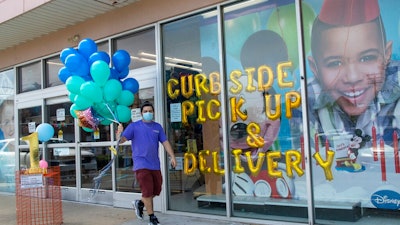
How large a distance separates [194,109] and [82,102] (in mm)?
1713

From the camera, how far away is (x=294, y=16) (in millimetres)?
5539

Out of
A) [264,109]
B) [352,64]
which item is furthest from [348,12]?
[264,109]

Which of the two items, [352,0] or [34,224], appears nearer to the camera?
[352,0]

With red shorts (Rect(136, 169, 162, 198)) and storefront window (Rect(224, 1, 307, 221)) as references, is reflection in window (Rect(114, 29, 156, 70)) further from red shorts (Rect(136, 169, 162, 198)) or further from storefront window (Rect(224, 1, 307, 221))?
red shorts (Rect(136, 169, 162, 198))

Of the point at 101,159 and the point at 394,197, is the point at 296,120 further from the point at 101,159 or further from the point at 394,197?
the point at 101,159

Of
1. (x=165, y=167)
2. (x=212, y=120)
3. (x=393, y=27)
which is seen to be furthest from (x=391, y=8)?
(x=165, y=167)

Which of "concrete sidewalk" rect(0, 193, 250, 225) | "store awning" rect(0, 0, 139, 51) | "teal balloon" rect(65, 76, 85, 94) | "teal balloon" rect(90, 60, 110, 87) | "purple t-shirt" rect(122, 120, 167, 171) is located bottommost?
"concrete sidewalk" rect(0, 193, 250, 225)

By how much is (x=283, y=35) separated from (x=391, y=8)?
134 centimetres

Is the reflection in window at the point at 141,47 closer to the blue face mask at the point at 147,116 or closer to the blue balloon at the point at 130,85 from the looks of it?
the blue balloon at the point at 130,85

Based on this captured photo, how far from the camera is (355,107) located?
5.26 metres

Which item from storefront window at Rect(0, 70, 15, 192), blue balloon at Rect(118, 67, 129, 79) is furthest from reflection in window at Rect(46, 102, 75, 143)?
blue balloon at Rect(118, 67, 129, 79)

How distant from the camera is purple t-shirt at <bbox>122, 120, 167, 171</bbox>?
17.8 feet

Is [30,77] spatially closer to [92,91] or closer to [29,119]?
[29,119]

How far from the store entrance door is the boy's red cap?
9.10 feet
